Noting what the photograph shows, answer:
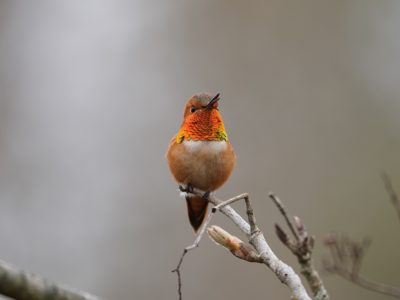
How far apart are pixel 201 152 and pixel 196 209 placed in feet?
2.00

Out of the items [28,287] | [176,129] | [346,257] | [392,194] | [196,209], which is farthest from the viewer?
[176,129]

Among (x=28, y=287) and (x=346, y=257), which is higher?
(x=28, y=287)

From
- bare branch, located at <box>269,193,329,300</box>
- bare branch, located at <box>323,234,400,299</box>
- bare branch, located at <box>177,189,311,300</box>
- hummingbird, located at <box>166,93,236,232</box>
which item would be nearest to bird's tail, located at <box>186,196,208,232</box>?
hummingbird, located at <box>166,93,236,232</box>

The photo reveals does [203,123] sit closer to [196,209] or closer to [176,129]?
[196,209]

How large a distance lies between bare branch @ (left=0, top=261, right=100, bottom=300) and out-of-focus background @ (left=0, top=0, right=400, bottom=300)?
7.29 metres

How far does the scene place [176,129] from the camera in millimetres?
10781

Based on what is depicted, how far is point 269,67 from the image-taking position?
11617 mm

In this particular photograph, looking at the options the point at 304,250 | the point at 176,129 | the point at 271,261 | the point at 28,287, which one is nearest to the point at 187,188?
the point at 304,250

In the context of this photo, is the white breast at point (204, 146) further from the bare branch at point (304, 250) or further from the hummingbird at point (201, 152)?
the bare branch at point (304, 250)

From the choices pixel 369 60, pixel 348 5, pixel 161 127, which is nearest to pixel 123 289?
pixel 161 127

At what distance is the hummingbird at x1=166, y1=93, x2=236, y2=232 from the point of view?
4.57 metres

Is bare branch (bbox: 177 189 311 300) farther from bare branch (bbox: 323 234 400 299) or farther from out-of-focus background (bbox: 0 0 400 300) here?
out-of-focus background (bbox: 0 0 400 300)

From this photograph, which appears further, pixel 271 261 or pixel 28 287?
pixel 271 261

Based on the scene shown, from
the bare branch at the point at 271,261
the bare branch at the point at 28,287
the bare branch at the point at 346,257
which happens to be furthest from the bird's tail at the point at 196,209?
the bare branch at the point at 28,287
